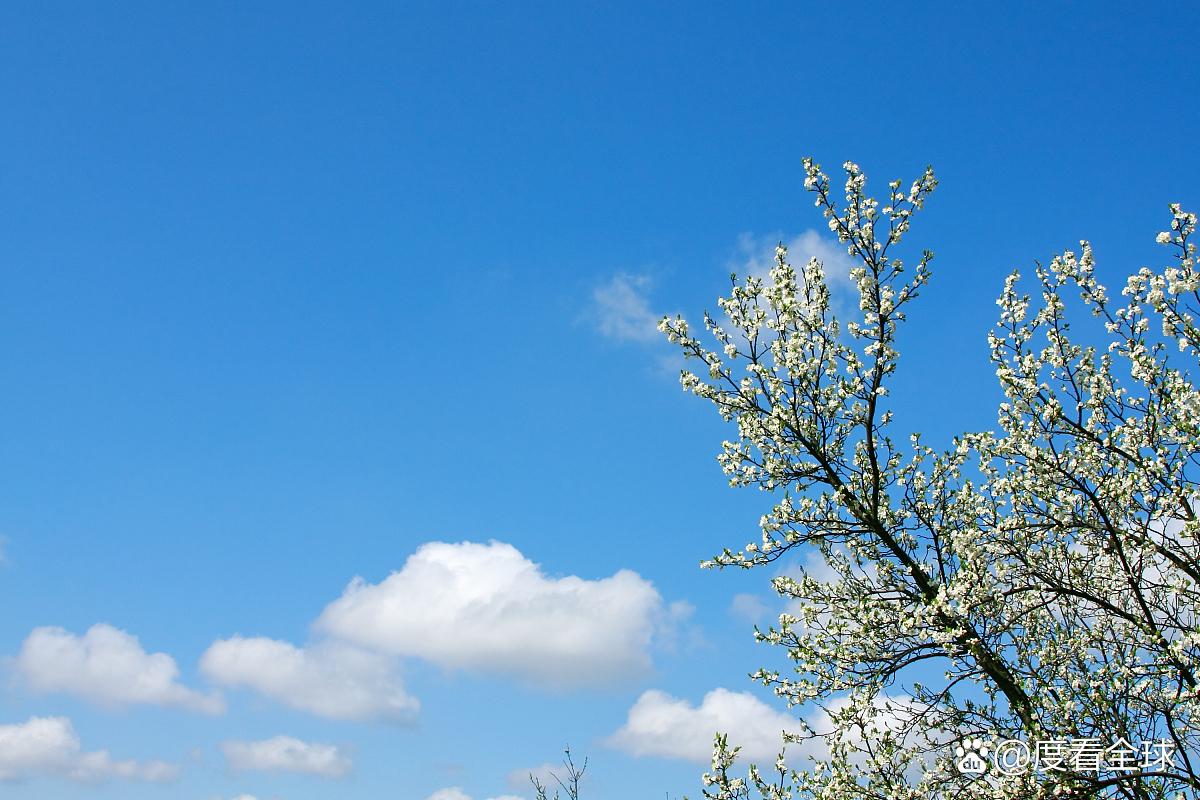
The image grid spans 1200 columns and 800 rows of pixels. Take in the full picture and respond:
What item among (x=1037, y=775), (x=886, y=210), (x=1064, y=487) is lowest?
(x=1037, y=775)

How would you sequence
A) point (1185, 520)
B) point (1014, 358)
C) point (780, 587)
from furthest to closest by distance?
point (780, 587) → point (1014, 358) → point (1185, 520)

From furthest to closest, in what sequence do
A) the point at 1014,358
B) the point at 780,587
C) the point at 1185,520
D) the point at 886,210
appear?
the point at 780,587 < the point at 1014,358 < the point at 886,210 < the point at 1185,520

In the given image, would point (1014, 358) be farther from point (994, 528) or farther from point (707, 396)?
point (707, 396)

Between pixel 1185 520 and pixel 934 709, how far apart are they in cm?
383

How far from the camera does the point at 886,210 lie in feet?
37.3

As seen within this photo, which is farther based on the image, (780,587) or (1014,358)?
(780,587)

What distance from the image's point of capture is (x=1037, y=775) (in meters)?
10.9

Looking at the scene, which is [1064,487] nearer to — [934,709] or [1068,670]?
[1068,670]

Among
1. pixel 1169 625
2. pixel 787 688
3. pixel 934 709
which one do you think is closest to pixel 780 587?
pixel 787 688

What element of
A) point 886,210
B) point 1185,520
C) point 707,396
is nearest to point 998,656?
point 1185,520

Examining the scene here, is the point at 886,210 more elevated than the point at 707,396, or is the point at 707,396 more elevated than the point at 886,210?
the point at 886,210

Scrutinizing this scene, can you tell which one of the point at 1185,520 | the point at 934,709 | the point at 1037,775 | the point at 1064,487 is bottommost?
the point at 1037,775

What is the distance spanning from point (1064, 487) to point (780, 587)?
3.91 meters

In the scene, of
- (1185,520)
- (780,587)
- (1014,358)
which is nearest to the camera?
(1185,520)
